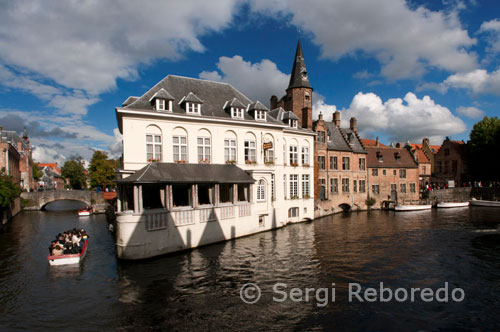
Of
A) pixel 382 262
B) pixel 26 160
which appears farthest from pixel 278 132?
pixel 26 160

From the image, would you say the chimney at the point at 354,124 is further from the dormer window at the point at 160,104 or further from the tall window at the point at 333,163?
the dormer window at the point at 160,104

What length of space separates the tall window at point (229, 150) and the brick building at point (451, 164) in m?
55.3

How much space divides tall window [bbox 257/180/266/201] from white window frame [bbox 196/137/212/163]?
5.55m

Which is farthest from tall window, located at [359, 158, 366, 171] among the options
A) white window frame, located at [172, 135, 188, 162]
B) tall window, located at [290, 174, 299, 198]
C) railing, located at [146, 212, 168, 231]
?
railing, located at [146, 212, 168, 231]

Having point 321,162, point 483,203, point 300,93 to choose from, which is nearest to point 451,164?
point 483,203

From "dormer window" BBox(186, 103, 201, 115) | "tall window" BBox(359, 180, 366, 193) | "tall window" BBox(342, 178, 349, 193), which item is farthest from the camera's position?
"tall window" BBox(359, 180, 366, 193)

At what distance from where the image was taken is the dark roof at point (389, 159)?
47450 millimetres

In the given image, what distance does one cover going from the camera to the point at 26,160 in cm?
6197

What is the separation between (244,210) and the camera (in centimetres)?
2559

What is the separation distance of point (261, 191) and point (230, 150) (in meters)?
4.95

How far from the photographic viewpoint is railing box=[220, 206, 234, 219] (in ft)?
77.6

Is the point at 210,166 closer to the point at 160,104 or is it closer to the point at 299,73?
the point at 160,104

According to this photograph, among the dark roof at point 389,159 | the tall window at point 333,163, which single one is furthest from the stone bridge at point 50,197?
the dark roof at point 389,159

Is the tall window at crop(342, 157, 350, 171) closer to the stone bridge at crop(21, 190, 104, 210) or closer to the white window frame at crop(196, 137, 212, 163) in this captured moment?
the white window frame at crop(196, 137, 212, 163)
